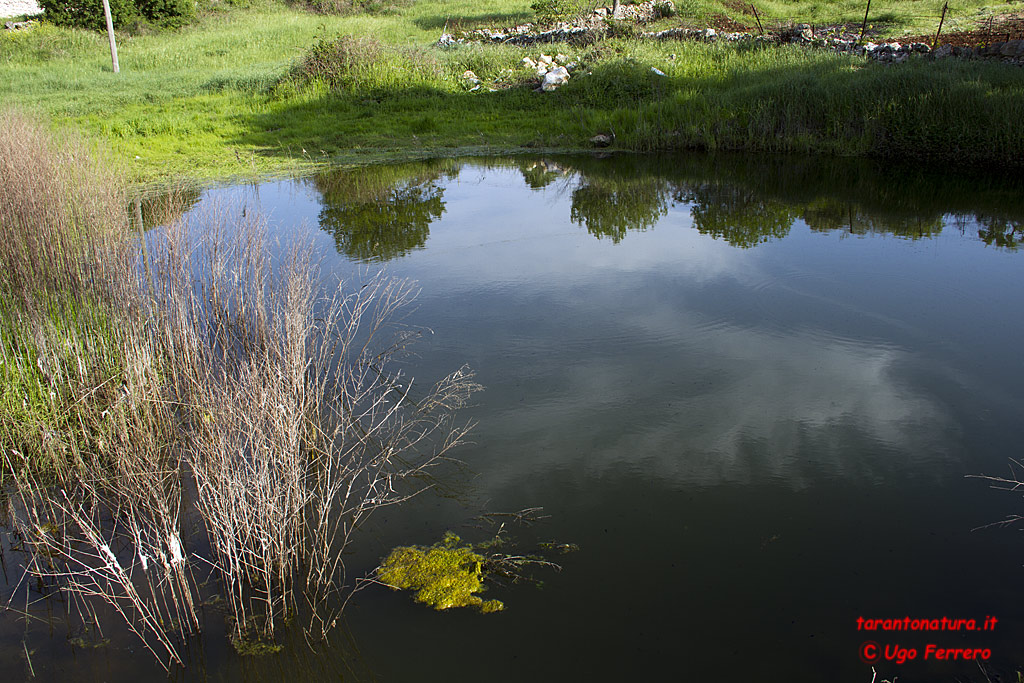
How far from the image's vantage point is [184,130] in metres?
12.7

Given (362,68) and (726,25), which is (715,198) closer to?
(362,68)

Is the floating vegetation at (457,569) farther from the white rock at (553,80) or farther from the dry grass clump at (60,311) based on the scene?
the white rock at (553,80)

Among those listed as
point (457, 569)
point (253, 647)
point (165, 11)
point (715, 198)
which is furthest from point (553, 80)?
point (165, 11)

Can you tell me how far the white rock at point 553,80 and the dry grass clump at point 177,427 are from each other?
447 inches

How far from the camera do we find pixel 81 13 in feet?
89.8

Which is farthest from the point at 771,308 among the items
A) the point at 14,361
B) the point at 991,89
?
the point at 991,89

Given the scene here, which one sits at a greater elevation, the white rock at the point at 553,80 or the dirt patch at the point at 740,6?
the dirt patch at the point at 740,6

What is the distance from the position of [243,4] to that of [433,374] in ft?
118

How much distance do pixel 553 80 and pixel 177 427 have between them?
13.0 metres

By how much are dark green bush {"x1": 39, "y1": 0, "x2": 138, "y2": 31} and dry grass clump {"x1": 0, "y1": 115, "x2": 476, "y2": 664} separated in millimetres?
27441

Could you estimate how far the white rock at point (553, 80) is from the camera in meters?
15.1

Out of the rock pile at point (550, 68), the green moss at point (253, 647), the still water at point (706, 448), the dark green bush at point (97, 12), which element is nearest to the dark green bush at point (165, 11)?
the dark green bush at point (97, 12)

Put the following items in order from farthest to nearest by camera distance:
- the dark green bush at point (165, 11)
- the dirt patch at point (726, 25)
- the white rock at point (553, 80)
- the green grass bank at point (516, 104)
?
1. the dark green bush at point (165, 11)
2. the dirt patch at point (726, 25)
3. the white rock at point (553, 80)
4. the green grass bank at point (516, 104)

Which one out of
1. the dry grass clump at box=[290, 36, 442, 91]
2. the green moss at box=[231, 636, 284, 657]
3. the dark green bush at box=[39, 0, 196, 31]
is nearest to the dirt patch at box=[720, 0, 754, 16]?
the dry grass clump at box=[290, 36, 442, 91]
